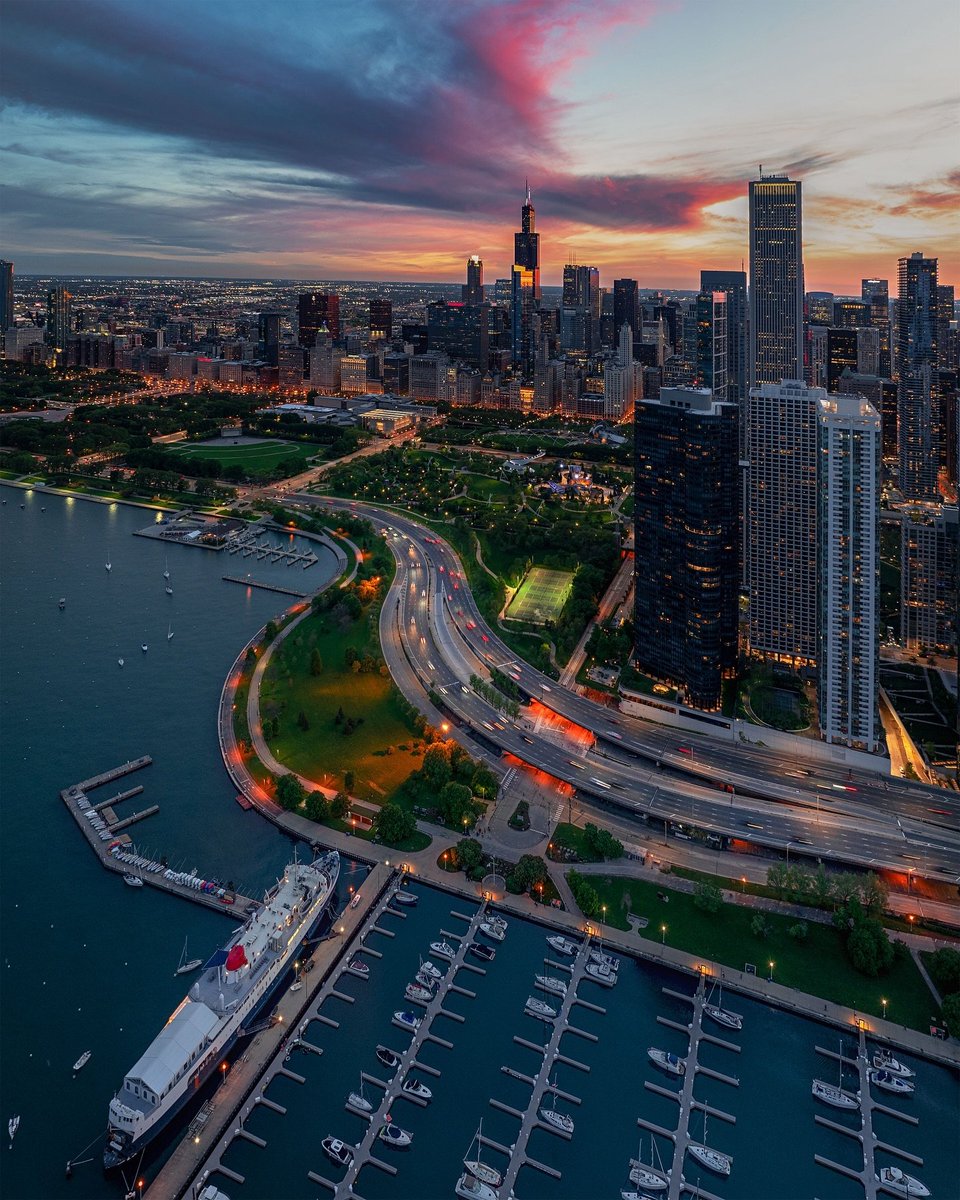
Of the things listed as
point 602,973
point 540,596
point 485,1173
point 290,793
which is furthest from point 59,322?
point 485,1173

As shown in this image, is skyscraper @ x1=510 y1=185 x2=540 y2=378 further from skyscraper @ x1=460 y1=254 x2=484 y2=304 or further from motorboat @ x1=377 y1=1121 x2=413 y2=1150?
motorboat @ x1=377 y1=1121 x2=413 y2=1150

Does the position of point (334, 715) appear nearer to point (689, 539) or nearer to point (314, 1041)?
point (314, 1041)

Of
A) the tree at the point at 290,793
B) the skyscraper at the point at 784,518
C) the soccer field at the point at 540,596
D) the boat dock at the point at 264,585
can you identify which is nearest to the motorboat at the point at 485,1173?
the tree at the point at 290,793

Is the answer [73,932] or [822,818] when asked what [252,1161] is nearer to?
[73,932]

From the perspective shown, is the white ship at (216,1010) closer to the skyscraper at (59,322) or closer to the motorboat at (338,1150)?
the motorboat at (338,1150)

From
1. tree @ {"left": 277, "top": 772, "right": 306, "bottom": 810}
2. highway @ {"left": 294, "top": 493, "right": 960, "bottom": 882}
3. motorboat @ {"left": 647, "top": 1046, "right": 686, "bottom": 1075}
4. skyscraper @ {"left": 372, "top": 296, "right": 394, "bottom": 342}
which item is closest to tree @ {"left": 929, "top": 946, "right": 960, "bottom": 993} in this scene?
highway @ {"left": 294, "top": 493, "right": 960, "bottom": 882}

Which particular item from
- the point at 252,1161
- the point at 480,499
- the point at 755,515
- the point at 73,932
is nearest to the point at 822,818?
the point at 755,515
